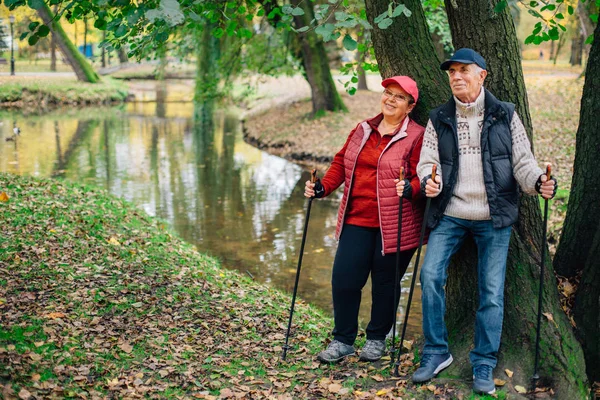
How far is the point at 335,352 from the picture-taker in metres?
5.01

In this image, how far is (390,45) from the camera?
16.6ft

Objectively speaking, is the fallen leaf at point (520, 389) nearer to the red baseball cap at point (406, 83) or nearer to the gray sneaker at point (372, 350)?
the gray sneaker at point (372, 350)

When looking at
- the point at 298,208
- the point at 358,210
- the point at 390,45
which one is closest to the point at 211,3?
the point at 390,45

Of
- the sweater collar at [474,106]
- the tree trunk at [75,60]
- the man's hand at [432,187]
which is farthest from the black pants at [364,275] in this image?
the tree trunk at [75,60]

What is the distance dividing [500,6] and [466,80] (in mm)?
649

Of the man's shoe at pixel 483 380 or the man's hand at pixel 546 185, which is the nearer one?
the man's hand at pixel 546 185

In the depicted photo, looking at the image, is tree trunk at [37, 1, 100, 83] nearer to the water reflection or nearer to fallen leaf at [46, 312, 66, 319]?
the water reflection

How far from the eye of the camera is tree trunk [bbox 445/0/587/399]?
4602 mm

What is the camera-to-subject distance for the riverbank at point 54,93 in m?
30.5

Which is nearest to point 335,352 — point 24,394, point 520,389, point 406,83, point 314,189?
point 314,189

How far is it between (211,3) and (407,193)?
313 centimetres

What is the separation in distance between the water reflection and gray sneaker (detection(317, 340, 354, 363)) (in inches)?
101

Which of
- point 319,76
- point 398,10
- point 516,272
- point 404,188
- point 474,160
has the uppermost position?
point 398,10

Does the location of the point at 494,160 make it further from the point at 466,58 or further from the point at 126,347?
the point at 126,347
